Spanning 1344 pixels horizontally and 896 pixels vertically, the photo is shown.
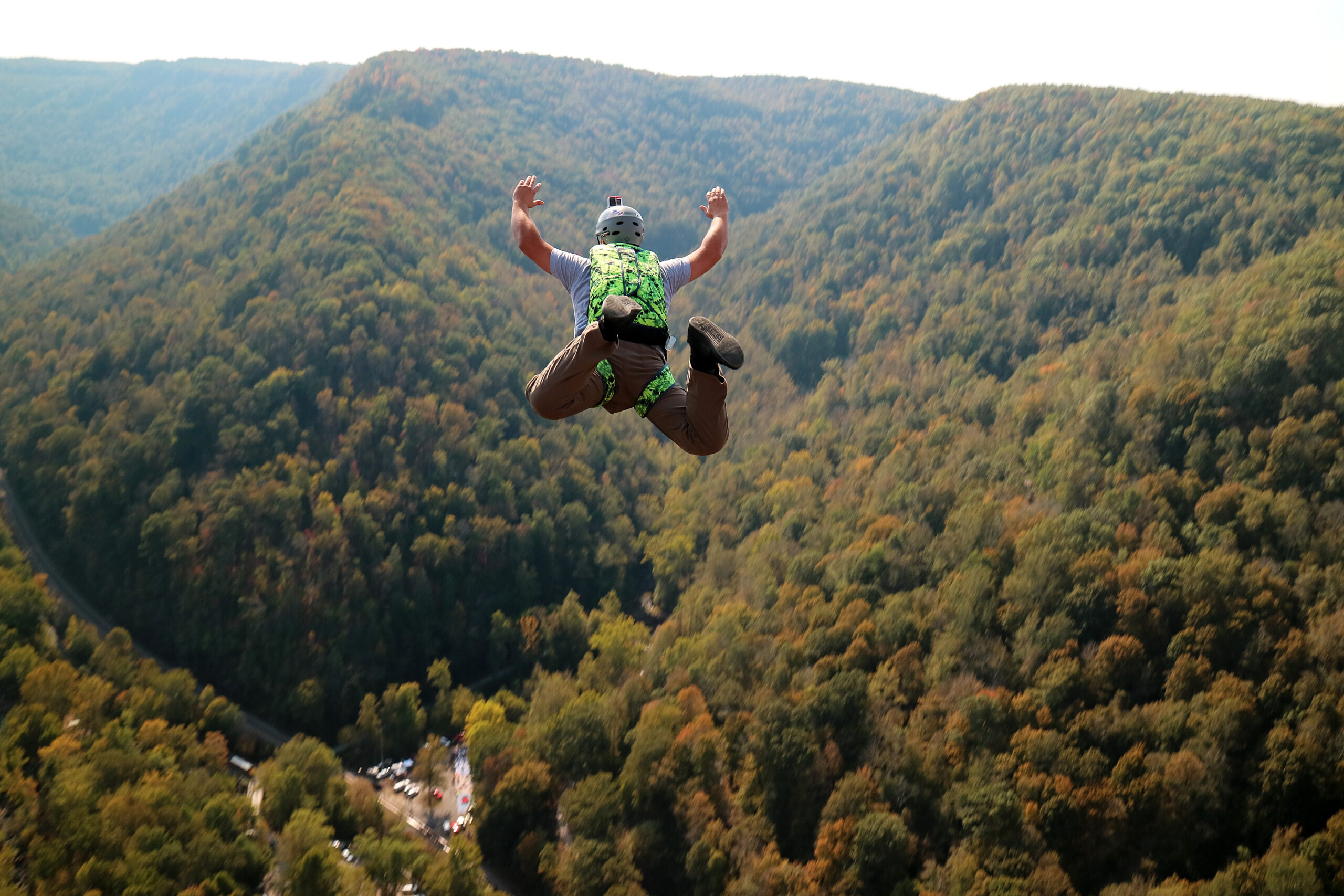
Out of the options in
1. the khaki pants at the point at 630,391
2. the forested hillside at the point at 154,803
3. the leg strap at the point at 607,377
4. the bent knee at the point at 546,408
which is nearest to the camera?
the khaki pants at the point at 630,391

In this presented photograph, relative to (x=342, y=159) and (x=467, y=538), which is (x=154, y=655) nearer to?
(x=467, y=538)

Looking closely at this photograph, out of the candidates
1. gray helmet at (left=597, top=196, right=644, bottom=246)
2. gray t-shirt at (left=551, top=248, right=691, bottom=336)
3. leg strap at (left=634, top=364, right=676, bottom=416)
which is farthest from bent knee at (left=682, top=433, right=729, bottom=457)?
gray helmet at (left=597, top=196, right=644, bottom=246)

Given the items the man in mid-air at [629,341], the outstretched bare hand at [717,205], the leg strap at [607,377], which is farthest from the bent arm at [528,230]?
the outstretched bare hand at [717,205]

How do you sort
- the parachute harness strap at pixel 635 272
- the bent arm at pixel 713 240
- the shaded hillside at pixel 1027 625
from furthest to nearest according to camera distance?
the shaded hillside at pixel 1027 625 → the bent arm at pixel 713 240 → the parachute harness strap at pixel 635 272

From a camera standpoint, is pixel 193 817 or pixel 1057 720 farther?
pixel 193 817

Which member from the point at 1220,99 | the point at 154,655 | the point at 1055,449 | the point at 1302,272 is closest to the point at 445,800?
the point at 154,655

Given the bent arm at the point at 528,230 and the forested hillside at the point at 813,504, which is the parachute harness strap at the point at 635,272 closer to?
the bent arm at the point at 528,230

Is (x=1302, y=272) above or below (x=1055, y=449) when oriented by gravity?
above
